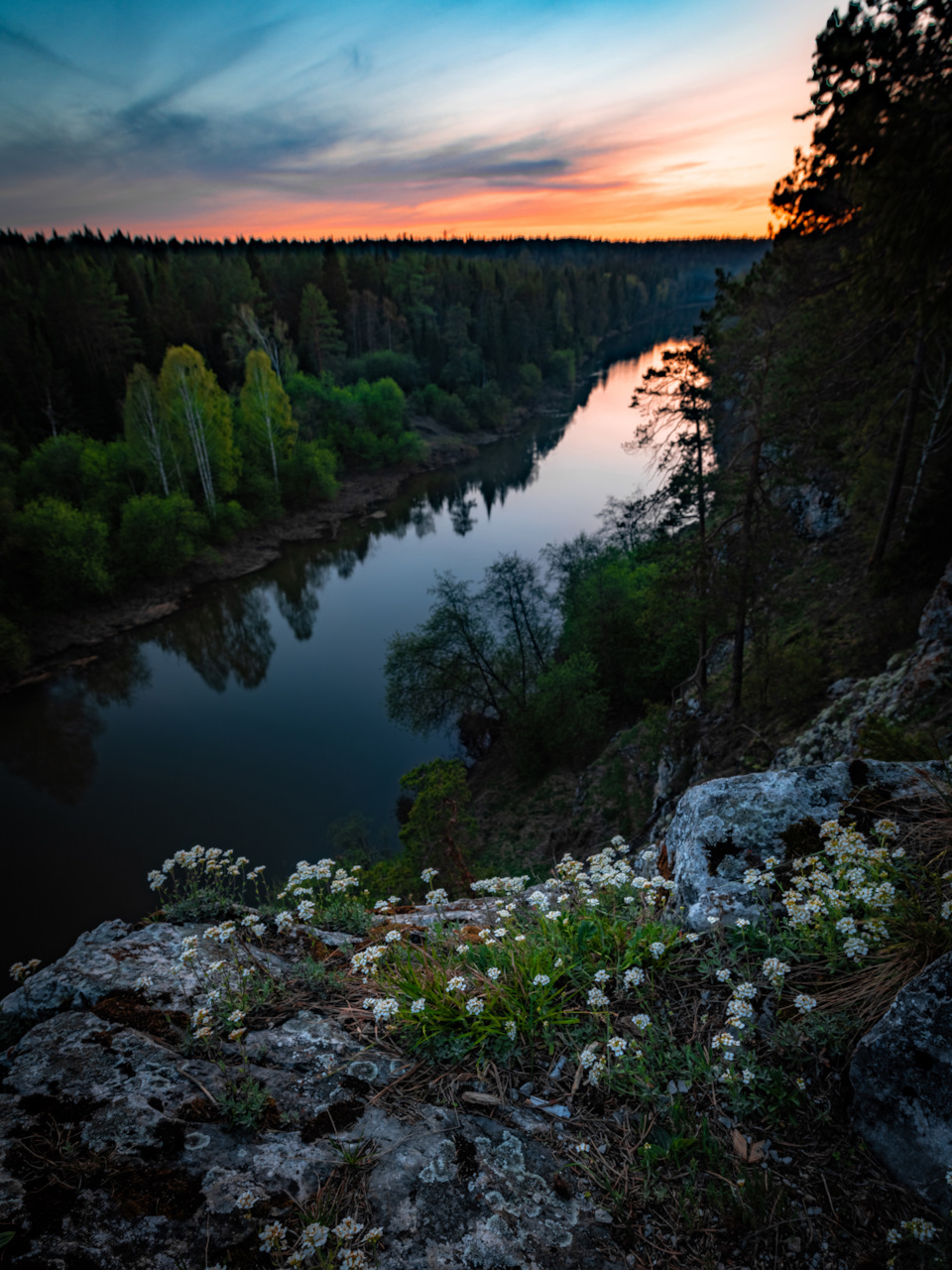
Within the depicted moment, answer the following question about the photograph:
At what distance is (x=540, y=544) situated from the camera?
4188 cm

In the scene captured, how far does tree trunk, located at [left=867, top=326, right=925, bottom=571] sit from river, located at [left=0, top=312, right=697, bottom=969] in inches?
208

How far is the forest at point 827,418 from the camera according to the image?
564 cm

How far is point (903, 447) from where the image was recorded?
12.5 meters

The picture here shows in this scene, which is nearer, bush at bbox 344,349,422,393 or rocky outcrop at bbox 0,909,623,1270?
rocky outcrop at bbox 0,909,623,1270

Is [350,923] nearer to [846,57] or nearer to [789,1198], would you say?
[789,1198]

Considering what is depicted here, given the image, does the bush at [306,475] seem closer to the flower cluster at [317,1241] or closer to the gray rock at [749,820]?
the gray rock at [749,820]

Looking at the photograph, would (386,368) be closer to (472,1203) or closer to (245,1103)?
(245,1103)

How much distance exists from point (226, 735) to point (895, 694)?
2457cm

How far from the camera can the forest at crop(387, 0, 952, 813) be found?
564 centimetres

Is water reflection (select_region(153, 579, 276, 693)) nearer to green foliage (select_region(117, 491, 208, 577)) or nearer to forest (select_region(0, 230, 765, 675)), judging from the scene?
green foliage (select_region(117, 491, 208, 577))

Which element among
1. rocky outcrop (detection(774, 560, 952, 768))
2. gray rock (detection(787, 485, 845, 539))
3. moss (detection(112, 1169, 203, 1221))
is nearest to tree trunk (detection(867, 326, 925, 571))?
gray rock (detection(787, 485, 845, 539))

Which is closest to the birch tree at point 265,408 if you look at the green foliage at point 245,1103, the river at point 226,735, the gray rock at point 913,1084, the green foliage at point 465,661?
the river at point 226,735

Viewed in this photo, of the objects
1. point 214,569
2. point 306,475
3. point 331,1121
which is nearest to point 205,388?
point 306,475

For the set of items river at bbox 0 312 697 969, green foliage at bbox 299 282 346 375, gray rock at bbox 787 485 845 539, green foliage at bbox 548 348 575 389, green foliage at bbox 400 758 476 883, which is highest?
green foliage at bbox 299 282 346 375
